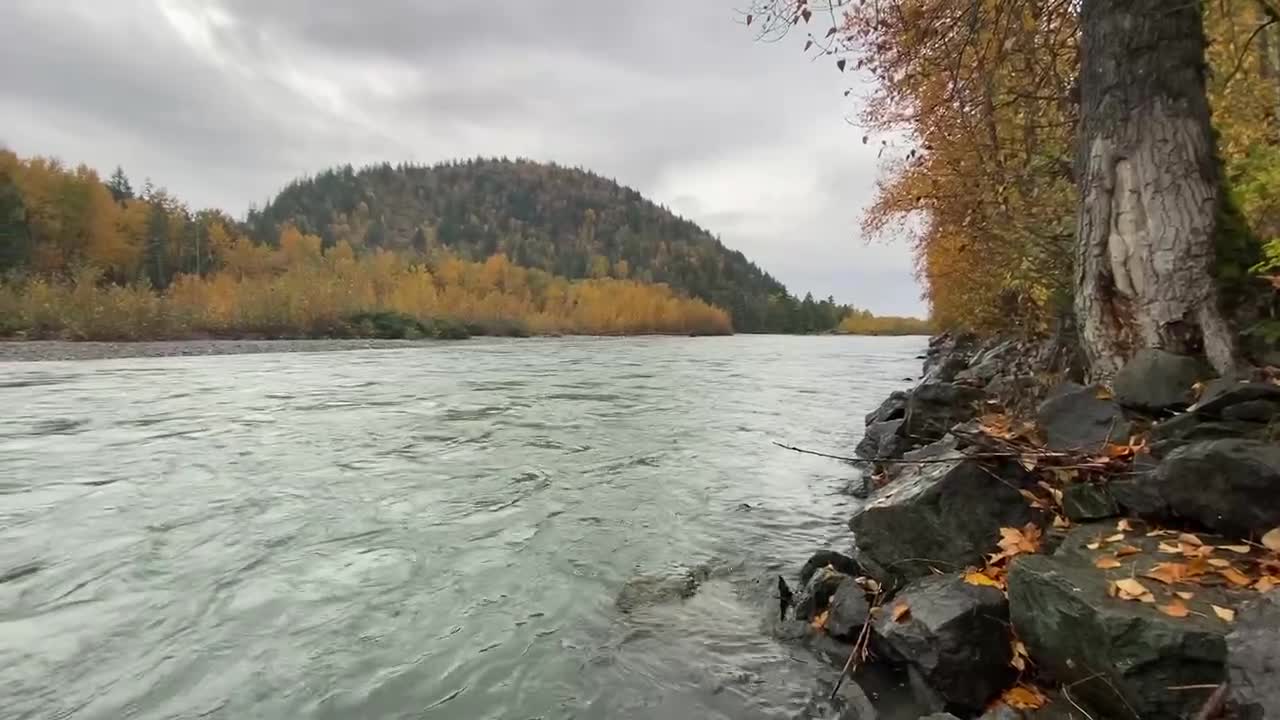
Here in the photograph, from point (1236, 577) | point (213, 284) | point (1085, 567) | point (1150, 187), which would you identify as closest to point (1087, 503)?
point (1085, 567)

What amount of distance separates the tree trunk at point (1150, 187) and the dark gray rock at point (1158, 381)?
0.30m

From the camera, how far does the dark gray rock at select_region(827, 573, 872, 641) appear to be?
18.1ft

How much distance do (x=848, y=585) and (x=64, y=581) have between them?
7352mm

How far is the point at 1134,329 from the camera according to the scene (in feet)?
20.4

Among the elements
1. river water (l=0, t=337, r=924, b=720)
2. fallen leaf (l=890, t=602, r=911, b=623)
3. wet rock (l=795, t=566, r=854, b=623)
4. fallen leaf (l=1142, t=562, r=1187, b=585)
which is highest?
fallen leaf (l=1142, t=562, r=1187, b=585)

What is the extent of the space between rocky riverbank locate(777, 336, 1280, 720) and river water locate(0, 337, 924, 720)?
88 centimetres

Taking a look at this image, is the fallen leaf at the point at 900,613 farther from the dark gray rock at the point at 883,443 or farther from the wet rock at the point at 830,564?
the dark gray rock at the point at 883,443

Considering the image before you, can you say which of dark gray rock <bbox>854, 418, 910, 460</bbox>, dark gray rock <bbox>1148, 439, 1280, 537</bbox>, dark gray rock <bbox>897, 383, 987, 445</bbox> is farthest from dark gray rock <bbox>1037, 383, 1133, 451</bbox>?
dark gray rock <bbox>897, 383, 987, 445</bbox>

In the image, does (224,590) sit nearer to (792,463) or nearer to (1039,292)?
(792,463)

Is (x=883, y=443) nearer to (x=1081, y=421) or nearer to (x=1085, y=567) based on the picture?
(x=1081, y=421)

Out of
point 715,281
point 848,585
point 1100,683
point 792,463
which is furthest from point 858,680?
point 715,281

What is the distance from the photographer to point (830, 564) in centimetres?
649

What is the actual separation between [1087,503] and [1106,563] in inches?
39.2

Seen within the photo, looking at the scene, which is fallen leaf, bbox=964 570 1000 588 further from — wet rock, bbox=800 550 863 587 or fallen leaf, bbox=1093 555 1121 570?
wet rock, bbox=800 550 863 587
